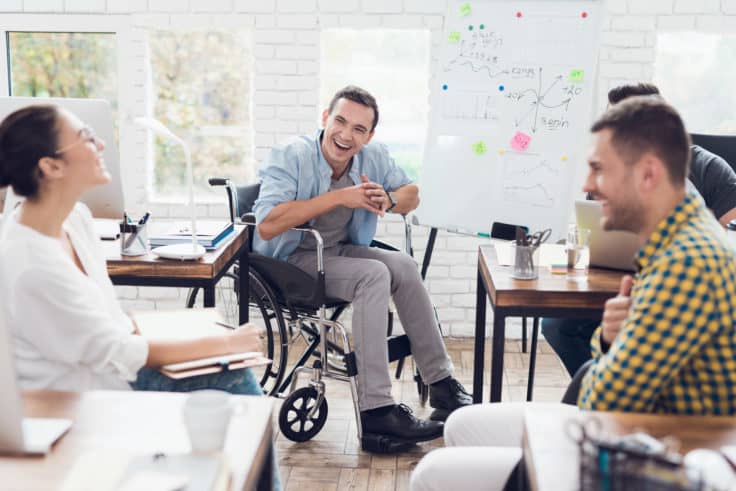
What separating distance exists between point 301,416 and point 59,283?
141cm

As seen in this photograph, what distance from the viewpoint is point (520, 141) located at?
3.35 m

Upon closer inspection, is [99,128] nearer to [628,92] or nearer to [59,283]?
[59,283]

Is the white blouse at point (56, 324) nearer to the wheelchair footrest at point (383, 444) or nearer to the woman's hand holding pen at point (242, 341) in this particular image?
the woman's hand holding pen at point (242, 341)

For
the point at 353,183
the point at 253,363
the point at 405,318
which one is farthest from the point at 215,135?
the point at 253,363

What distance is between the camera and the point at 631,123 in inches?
55.8

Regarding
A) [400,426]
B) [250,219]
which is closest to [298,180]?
[250,219]

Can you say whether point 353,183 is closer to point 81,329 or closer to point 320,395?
point 320,395

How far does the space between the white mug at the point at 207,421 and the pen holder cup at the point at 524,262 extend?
124cm

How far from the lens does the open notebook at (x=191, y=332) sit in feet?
5.56

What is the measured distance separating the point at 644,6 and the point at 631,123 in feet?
8.35

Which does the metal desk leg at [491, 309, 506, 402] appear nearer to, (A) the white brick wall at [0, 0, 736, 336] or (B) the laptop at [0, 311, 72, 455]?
(B) the laptop at [0, 311, 72, 455]

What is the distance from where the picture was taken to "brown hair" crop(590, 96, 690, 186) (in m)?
1.40

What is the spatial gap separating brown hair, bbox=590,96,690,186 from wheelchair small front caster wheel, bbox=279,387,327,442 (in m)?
1.62

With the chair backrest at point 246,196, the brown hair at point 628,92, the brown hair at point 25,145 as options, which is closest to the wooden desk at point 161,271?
the brown hair at point 25,145
